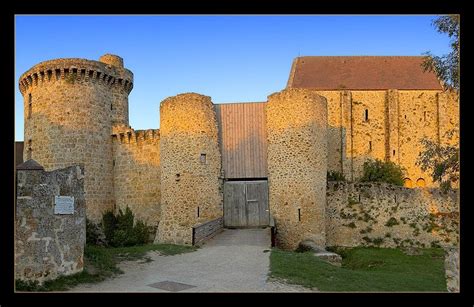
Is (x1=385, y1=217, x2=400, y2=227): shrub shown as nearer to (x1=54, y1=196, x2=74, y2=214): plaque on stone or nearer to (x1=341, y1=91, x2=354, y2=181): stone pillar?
(x1=341, y1=91, x2=354, y2=181): stone pillar

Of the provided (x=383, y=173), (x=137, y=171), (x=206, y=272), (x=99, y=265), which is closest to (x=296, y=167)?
(x=137, y=171)

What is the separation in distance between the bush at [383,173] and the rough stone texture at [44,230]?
2250 cm

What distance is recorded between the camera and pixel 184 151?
21359mm

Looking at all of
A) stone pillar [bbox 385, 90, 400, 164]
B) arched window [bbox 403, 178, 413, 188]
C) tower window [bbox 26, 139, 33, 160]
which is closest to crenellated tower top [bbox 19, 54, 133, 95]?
tower window [bbox 26, 139, 33, 160]

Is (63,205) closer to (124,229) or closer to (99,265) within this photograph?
(99,265)

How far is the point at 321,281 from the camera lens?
1234cm

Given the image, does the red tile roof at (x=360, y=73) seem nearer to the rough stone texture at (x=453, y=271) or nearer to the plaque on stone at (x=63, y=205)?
the plaque on stone at (x=63, y=205)

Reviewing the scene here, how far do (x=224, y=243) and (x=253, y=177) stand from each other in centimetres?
466

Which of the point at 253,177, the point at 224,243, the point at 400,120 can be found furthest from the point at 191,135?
the point at 400,120

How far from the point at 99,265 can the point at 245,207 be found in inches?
367

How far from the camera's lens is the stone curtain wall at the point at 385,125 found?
3400 centimetres

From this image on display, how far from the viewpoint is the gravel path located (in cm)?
1129

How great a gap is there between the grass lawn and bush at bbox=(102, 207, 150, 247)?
5190 millimetres
